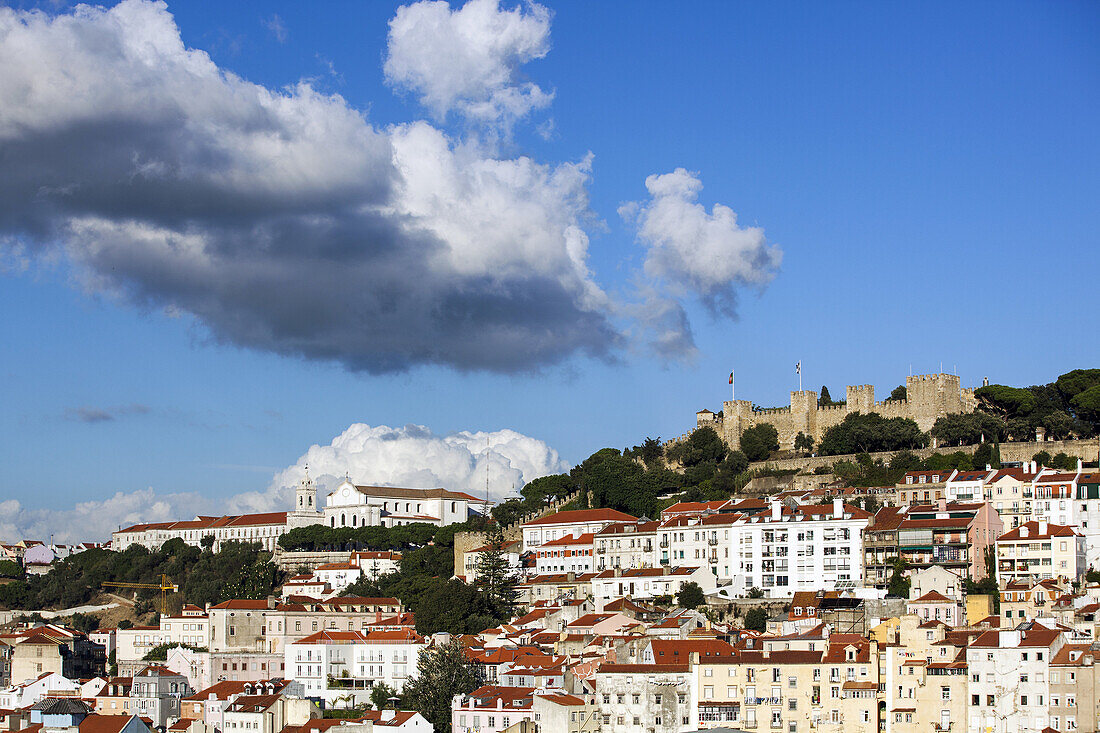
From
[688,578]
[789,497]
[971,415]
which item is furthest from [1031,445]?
[688,578]

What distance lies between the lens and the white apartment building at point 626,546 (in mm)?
69188

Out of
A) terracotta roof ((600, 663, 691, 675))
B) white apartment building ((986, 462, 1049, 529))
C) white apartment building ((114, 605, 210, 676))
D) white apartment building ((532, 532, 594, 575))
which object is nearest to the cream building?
terracotta roof ((600, 663, 691, 675))

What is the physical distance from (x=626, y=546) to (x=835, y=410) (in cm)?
2022

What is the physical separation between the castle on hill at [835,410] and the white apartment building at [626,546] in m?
16.7

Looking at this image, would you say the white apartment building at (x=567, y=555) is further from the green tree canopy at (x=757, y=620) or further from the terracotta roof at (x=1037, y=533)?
the terracotta roof at (x=1037, y=533)

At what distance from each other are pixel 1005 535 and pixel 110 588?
201 feet

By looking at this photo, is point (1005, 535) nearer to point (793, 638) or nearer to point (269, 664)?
point (793, 638)

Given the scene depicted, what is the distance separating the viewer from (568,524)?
77812mm

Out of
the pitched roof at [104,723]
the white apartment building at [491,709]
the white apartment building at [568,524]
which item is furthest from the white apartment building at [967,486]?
the pitched roof at [104,723]

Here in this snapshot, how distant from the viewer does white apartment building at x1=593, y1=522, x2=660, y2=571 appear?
6919cm

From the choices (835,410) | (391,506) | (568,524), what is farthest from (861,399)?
(391,506)

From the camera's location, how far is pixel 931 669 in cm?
4688

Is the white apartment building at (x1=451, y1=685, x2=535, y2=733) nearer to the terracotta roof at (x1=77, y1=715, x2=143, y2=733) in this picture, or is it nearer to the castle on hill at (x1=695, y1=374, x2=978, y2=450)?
the terracotta roof at (x1=77, y1=715, x2=143, y2=733)

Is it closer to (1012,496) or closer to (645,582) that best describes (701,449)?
(645,582)
